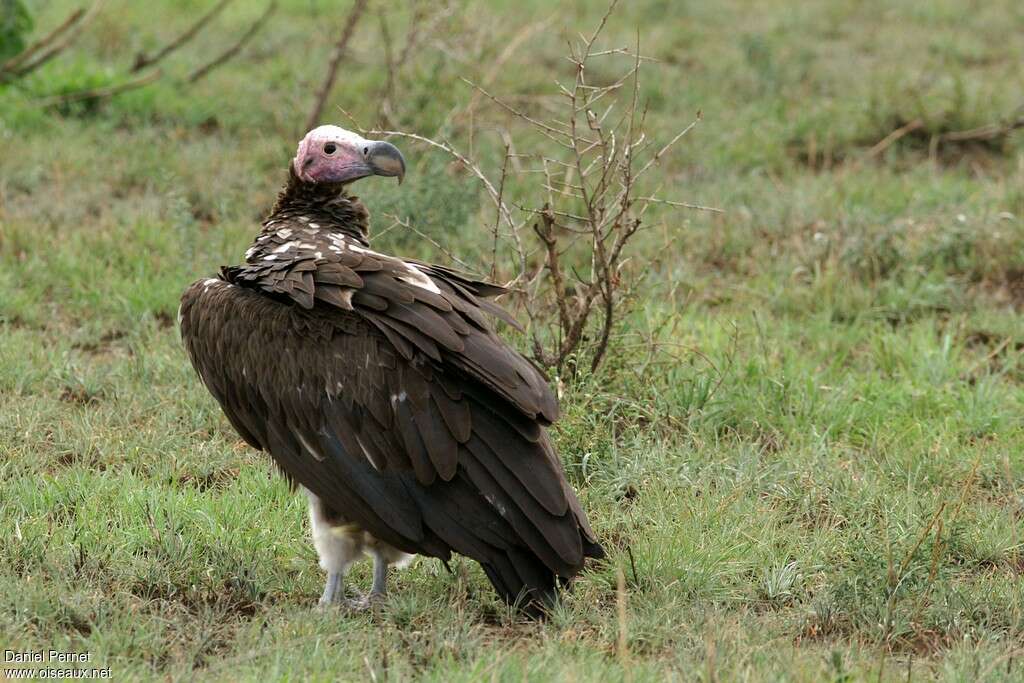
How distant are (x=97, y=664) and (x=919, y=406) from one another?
3.80m

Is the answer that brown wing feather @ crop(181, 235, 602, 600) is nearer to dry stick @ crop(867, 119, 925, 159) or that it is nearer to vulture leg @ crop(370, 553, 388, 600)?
vulture leg @ crop(370, 553, 388, 600)

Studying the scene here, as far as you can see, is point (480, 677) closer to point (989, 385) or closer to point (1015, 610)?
point (1015, 610)

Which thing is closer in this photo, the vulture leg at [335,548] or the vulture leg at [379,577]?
the vulture leg at [335,548]

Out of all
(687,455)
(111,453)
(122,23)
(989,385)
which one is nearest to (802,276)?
(989,385)

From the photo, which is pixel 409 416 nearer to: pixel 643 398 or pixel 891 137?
pixel 643 398

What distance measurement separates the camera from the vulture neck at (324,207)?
16.9ft

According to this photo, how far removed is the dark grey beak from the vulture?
57 centimetres

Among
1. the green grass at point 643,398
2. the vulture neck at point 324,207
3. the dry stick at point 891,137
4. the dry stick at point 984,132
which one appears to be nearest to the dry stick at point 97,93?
the green grass at point 643,398

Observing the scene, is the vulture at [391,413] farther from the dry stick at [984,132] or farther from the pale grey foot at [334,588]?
the dry stick at [984,132]

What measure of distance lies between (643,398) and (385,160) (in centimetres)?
153

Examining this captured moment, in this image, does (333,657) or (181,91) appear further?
(181,91)

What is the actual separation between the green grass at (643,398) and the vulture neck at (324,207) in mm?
1012

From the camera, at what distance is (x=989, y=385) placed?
6246mm

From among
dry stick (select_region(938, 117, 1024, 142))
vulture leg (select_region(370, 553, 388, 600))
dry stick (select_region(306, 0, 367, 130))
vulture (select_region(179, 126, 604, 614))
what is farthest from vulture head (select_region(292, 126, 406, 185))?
dry stick (select_region(938, 117, 1024, 142))
